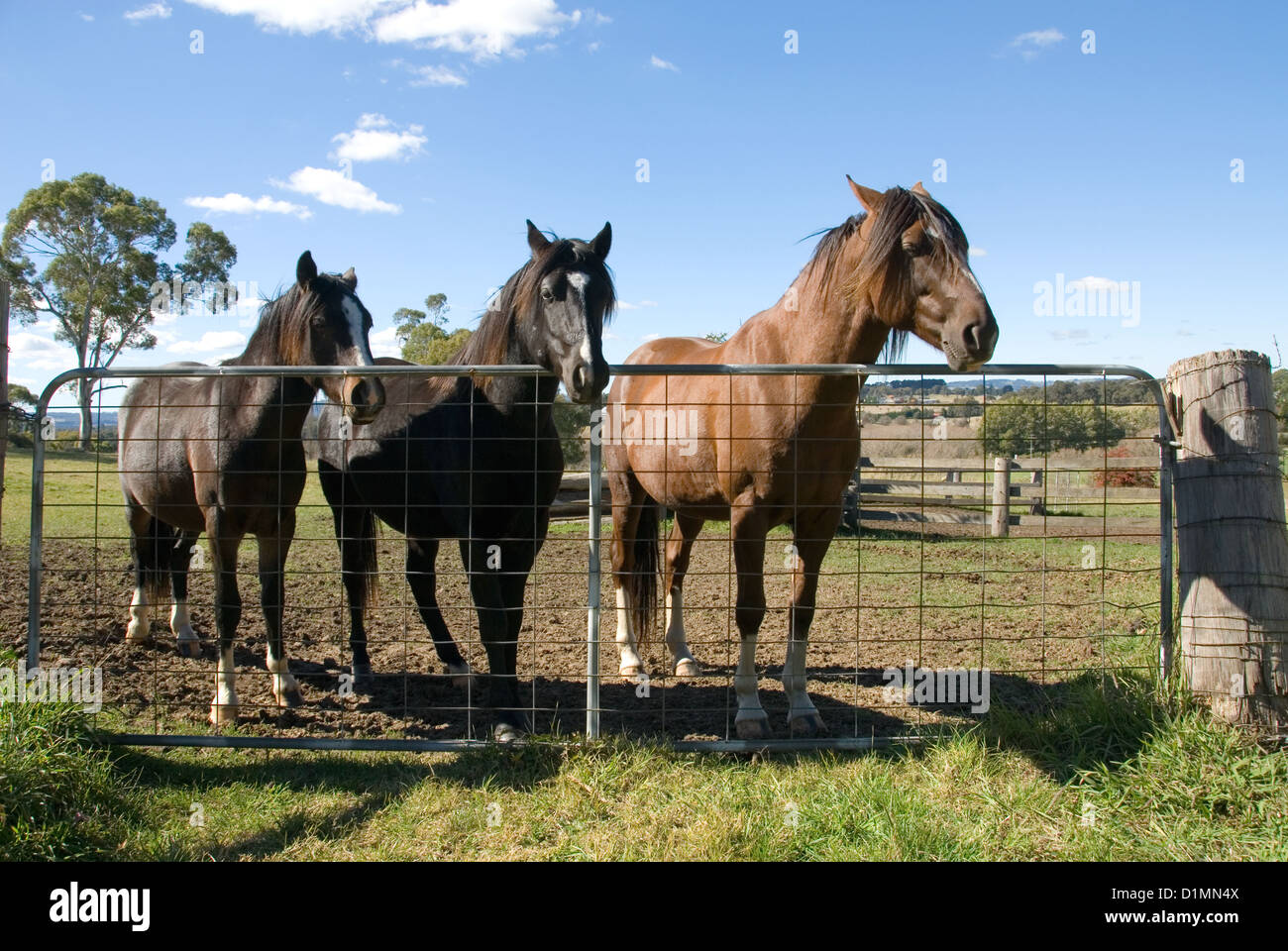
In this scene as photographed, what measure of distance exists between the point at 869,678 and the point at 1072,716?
173 centimetres

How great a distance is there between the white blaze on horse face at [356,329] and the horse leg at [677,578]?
2.43 meters

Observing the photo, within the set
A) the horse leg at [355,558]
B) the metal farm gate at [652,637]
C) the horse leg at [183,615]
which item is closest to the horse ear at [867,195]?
the metal farm gate at [652,637]

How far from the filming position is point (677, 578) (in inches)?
225

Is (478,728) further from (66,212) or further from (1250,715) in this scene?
(66,212)

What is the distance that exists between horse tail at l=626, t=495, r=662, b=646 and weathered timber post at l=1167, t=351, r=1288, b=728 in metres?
3.12

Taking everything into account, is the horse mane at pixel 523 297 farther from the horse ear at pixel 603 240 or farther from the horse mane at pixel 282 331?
the horse mane at pixel 282 331

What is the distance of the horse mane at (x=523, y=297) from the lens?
4035 mm

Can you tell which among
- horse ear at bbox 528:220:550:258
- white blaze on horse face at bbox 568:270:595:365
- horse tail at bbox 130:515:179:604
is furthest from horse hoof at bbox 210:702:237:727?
horse ear at bbox 528:220:550:258

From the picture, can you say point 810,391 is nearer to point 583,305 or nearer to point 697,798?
point 583,305

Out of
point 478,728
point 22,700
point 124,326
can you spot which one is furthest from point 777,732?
point 124,326

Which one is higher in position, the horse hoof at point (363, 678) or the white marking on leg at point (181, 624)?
the white marking on leg at point (181, 624)

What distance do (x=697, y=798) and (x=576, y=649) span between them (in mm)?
2695
